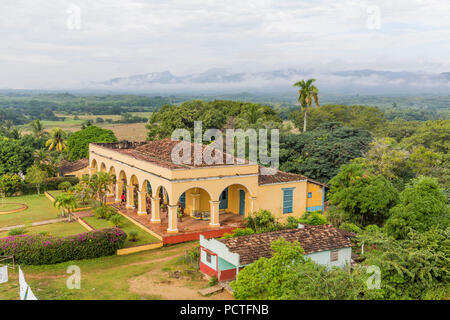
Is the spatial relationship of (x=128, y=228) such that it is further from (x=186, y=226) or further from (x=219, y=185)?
(x=219, y=185)

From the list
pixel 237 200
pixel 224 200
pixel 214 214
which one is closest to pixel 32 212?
pixel 224 200

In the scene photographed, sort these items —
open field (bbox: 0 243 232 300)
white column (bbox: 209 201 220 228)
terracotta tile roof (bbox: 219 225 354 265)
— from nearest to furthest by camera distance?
1. open field (bbox: 0 243 232 300)
2. terracotta tile roof (bbox: 219 225 354 265)
3. white column (bbox: 209 201 220 228)

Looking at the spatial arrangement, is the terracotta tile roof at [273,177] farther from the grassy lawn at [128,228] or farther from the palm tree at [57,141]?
the palm tree at [57,141]

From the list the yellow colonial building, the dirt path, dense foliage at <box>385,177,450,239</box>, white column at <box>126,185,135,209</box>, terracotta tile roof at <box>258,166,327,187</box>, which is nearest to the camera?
the dirt path

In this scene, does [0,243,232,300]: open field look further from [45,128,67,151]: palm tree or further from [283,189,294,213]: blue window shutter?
[45,128,67,151]: palm tree

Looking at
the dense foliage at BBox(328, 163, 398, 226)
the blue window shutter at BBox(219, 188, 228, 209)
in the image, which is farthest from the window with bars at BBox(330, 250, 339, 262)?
the blue window shutter at BBox(219, 188, 228, 209)

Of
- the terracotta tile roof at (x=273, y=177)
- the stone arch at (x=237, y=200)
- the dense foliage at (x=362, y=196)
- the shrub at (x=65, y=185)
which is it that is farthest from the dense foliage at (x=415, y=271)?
the shrub at (x=65, y=185)

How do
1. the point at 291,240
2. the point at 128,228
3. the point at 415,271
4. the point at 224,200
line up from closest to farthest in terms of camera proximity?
1. the point at 415,271
2. the point at 291,240
3. the point at 128,228
4. the point at 224,200

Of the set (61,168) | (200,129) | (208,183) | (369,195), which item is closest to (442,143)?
(369,195)
